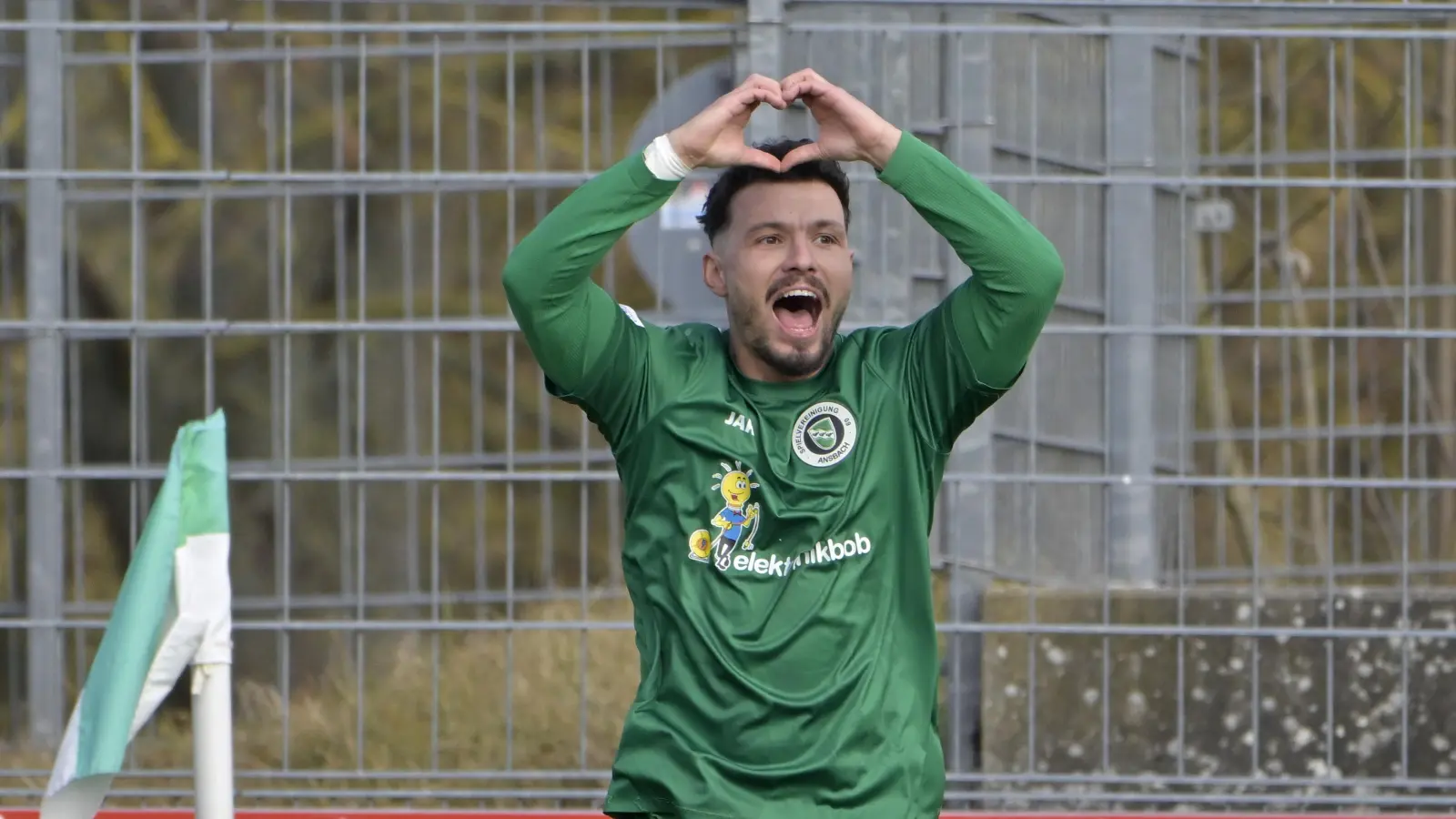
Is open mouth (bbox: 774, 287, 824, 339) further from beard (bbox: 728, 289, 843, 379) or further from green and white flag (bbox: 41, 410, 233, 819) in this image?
green and white flag (bbox: 41, 410, 233, 819)

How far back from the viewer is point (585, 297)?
4.13m

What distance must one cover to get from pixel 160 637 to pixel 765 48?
96.0 inches

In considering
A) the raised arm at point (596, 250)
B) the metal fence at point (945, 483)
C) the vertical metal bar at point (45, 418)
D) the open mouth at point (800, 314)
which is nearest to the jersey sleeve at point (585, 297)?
the raised arm at point (596, 250)

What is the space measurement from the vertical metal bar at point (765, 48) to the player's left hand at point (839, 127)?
2.29 metres

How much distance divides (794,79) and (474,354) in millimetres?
2700

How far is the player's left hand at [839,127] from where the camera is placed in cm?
406

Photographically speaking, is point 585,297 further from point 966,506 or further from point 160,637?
point 966,506

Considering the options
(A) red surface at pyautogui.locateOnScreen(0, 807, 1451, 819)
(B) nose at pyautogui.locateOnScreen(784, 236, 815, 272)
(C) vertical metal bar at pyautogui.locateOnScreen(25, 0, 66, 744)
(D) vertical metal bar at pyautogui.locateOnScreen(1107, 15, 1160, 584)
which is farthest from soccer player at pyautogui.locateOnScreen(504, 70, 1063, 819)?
(C) vertical metal bar at pyautogui.locateOnScreen(25, 0, 66, 744)

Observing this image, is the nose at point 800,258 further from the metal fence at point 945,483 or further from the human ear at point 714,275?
the metal fence at point 945,483

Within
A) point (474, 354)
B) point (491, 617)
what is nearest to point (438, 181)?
point (474, 354)

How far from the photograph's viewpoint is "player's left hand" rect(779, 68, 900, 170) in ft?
13.3

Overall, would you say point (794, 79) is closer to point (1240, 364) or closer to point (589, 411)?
point (589, 411)

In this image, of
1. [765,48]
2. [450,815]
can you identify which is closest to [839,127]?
[765,48]

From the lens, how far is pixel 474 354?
661 centimetres
